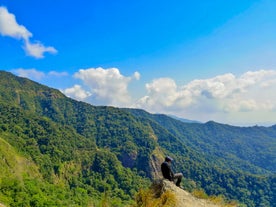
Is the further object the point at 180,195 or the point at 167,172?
the point at 167,172

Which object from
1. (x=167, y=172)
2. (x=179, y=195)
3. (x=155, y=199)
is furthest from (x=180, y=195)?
(x=155, y=199)

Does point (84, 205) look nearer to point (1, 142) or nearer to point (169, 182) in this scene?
point (1, 142)

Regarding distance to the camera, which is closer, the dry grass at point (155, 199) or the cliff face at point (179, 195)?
the dry grass at point (155, 199)

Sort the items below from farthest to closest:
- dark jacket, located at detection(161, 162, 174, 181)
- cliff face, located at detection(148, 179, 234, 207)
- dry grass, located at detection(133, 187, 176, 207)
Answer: dark jacket, located at detection(161, 162, 174, 181) < cliff face, located at detection(148, 179, 234, 207) < dry grass, located at detection(133, 187, 176, 207)

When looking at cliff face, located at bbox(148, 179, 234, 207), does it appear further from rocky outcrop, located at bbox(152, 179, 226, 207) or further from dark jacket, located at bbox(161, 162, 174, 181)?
dark jacket, located at bbox(161, 162, 174, 181)

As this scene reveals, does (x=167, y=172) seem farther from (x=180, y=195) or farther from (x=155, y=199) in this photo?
(x=155, y=199)

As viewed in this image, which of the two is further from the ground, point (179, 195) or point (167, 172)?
point (167, 172)

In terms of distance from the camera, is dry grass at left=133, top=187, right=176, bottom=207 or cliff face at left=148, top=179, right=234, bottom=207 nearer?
dry grass at left=133, top=187, right=176, bottom=207

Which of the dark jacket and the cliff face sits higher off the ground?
the dark jacket

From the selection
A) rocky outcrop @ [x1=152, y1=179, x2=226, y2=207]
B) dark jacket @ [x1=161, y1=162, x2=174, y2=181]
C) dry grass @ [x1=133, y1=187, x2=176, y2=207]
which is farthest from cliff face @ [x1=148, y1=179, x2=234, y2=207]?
dark jacket @ [x1=161, y1=162, x2=174, y2=181]

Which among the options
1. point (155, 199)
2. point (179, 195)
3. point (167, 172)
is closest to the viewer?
point (155, 199)

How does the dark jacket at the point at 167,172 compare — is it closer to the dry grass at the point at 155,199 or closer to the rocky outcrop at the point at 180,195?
the rocky outcrop at the point at 180,195

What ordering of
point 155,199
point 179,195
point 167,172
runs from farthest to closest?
point 167,172, point 179,195, point 155,199

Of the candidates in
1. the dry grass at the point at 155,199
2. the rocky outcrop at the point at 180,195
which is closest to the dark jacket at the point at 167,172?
the rocky outcrop at the point at 180,195
